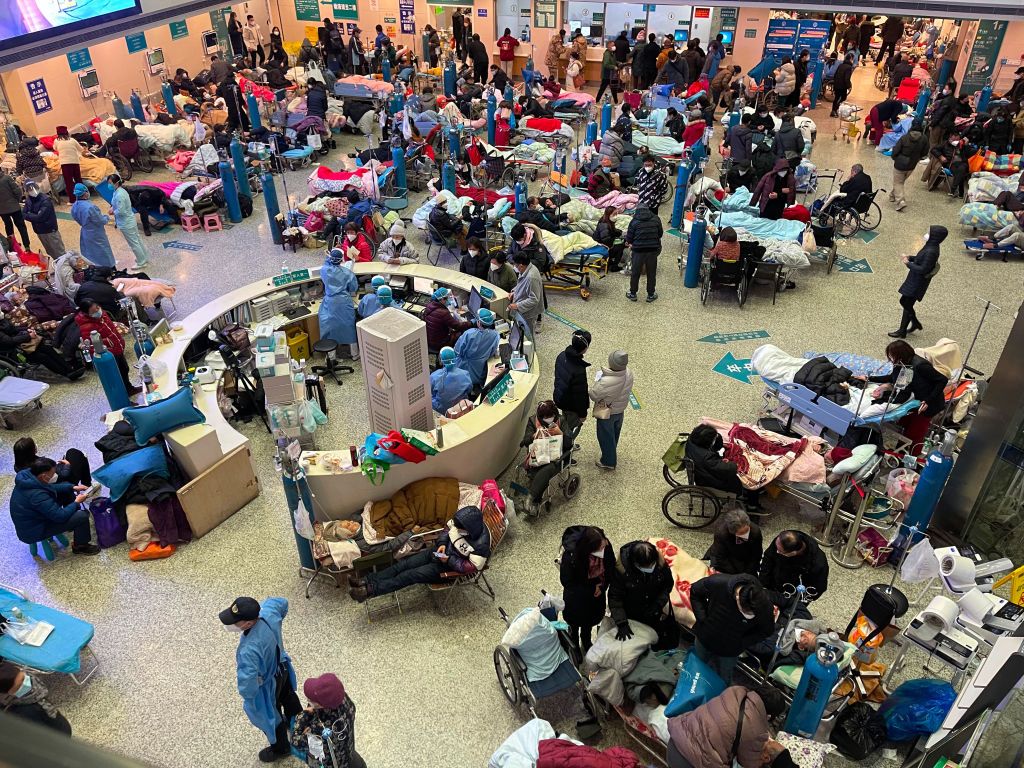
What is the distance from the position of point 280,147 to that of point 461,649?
1263 cm

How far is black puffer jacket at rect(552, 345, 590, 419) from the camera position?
7121 mm

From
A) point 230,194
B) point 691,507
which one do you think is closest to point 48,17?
point 230,194

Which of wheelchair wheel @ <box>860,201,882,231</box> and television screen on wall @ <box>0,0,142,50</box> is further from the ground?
television screen on wall @ <box>0,0,142,50</box>

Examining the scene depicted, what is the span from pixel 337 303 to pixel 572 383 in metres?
3.42

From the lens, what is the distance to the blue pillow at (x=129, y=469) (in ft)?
21.9

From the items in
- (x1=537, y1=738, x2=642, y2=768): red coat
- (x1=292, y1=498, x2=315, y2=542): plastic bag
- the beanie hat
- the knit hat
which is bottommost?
(x1=292, y1=498, x2=315, y2=542): plastic bag

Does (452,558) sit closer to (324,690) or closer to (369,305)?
(324,690)

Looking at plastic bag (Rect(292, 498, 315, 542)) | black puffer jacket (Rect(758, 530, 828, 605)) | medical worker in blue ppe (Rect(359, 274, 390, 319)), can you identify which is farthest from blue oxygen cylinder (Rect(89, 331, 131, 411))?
black puffer jacket (Rect(758, 530, 828, 605))

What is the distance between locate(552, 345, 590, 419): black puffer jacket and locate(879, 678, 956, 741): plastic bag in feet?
11.4

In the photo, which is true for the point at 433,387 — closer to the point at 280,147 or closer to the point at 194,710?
the point at 194,710

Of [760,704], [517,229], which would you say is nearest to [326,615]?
[760,704]

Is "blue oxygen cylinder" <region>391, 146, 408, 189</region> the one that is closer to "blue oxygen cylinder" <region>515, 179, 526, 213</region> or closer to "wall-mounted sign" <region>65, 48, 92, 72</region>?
"blue oxygen cylinder" <region>515, 179, 526, 213</region>

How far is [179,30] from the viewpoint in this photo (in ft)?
67.6

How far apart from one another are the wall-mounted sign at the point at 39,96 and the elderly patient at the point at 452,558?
607 inches
